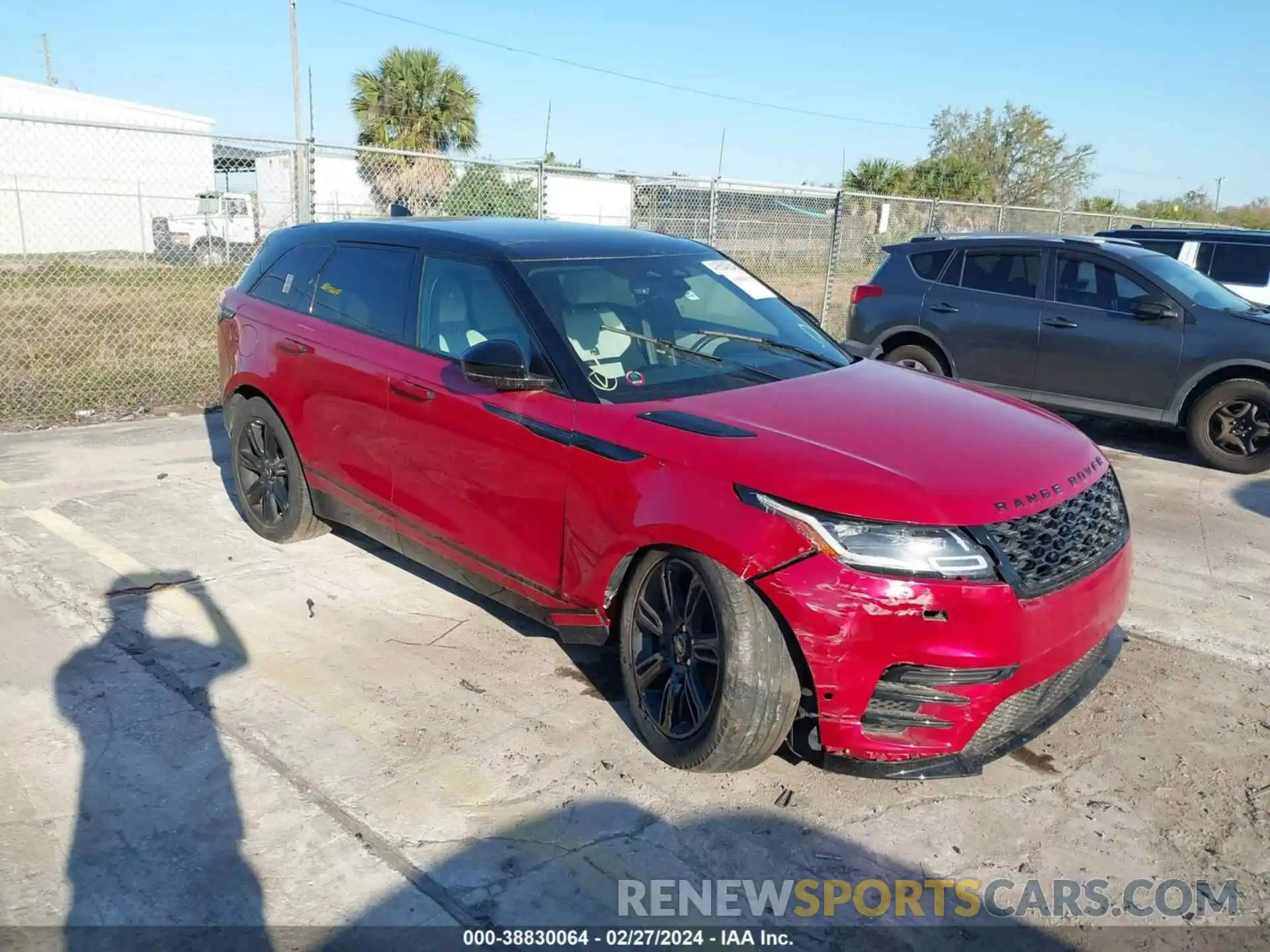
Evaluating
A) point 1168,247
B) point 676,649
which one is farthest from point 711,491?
point 1168,247

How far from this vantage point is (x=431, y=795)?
10.6 ft

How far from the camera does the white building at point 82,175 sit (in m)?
25.9

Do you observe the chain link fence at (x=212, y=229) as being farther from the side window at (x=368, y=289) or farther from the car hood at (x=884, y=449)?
the car hood at (x=884, y=449)

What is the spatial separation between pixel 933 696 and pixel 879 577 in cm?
41

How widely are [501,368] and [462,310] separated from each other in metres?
0.71

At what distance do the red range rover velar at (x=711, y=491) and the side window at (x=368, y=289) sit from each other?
16 mm

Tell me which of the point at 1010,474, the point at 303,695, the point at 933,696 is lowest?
the point at 303,695

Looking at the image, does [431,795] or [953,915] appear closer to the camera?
[953,915]

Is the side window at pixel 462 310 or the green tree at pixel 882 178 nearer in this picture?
the side window at pixel 462 310

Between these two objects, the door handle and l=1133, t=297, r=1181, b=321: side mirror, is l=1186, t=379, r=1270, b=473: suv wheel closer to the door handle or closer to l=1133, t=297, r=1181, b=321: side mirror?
l=1133, t=297, r=1181, b=321: side mirror

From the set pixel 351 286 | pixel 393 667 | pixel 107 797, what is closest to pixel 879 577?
pixel 393 667

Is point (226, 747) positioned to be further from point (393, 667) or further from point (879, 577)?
point (879, 577)

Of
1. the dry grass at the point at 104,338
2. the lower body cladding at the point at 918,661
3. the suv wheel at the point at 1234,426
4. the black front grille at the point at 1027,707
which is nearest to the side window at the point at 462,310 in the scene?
the lower body cladding at the point at 918,661

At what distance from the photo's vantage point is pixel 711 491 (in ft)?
10.3
